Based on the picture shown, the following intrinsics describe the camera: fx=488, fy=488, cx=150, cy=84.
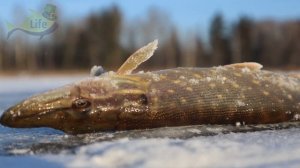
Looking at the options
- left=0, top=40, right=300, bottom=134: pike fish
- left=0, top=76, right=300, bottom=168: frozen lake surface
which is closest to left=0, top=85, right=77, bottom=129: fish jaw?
left=0, top=40, right=300, bottom=134: pike fish

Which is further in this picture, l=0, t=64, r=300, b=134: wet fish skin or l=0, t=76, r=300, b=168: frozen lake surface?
l=0, t=64, r=300, b=134: wet fish skin

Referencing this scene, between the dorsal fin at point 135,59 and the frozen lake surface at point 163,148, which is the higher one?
the dorsal fin at point 135,59

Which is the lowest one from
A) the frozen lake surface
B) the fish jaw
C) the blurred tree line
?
the frozen lake surface

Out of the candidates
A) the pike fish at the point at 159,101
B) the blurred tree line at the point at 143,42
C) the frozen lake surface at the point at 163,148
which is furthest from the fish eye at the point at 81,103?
the blurred tree line at the point at 143,42

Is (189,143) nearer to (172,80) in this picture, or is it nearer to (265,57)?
(172,80)

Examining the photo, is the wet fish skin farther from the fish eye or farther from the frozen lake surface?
the frozen lake surface

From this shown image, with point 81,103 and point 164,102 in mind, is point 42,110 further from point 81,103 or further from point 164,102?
point 164,102

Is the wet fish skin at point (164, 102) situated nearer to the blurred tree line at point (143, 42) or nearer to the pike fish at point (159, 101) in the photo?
the pike fish at point (159, 101)
